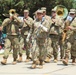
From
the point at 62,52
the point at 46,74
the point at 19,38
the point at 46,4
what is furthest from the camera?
the point at 46,4

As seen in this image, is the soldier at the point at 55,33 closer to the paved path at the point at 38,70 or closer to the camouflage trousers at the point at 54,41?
the camouflage trousers at the point at 54,41

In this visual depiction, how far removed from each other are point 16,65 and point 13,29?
4.06ft

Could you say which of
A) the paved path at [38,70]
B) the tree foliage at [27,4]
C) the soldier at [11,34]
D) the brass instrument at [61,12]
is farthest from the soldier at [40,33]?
the tree foliage at [27,4]

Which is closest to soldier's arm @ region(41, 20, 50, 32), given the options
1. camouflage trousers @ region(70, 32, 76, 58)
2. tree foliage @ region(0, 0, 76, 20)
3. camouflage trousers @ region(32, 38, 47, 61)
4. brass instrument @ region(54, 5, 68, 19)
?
camouflage trousers @ region(32, 38, 47, 61)

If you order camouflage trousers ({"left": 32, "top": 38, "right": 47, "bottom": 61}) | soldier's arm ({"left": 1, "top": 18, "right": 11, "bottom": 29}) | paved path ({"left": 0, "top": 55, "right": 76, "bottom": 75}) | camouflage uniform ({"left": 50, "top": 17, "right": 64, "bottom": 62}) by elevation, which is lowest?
paved path ({"left": 0, "top": 55, "right": 76, "bottom": 75})

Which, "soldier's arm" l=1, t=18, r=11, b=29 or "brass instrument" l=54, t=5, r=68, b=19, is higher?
"brass instrument" l=54, t=5, r=68, b=19

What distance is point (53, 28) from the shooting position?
15273 mm

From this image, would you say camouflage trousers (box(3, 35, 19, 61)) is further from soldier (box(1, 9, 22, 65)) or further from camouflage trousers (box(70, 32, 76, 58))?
camouflage trousers (box(70, 32, 76, 58))

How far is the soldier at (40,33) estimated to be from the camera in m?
12.7

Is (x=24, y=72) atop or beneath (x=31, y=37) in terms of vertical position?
beneath

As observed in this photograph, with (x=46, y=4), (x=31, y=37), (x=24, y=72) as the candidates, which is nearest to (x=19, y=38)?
(x=31, y=37)

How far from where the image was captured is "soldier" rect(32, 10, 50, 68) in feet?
41.6

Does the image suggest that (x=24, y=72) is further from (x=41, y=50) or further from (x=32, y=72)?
(x=41, y=50)

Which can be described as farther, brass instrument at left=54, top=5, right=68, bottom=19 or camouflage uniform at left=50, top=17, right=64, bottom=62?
brass instrument at left=54, top=5, right=68, bottom=19
